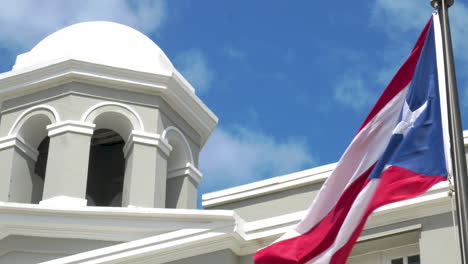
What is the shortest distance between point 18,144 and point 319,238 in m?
11.2

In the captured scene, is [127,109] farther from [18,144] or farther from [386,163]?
[386,163]

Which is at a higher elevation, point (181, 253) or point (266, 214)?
point (266, 214)

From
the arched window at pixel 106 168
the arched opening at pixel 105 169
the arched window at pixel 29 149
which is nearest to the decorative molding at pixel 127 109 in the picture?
the arched window at pixel 29 149

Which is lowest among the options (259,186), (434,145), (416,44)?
(434,145)

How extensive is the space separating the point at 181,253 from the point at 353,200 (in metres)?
4.72

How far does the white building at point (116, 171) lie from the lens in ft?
48.8

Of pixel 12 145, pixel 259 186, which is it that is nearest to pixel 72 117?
pixel 12 145

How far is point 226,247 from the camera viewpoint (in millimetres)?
14711

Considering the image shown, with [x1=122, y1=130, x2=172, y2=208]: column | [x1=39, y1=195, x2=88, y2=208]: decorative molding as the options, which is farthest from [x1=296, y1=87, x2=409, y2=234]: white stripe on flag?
[x1=122, y1=130, x2=172, y2=208]: column

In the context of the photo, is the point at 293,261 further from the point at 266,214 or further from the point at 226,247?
the point at 266,214

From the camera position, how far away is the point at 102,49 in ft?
71.0

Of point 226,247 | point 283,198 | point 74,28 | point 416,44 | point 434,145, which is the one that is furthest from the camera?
point 74,28

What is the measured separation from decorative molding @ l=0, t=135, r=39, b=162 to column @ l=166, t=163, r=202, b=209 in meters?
2.74

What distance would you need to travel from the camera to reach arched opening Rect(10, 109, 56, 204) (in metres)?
20.5
